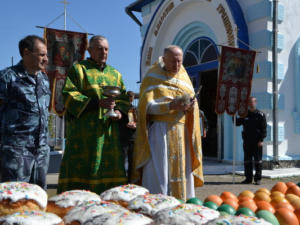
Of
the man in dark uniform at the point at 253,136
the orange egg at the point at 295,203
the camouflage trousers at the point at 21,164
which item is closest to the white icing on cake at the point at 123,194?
the camouflage trousers at the point at 21,164

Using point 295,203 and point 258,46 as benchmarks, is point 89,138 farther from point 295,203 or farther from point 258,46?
point 258,46

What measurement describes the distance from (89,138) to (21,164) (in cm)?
93

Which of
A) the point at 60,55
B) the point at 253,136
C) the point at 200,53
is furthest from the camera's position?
the point at 200,53

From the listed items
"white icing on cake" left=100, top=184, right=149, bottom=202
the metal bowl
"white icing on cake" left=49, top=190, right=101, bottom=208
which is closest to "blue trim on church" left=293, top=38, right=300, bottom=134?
the metal bowl

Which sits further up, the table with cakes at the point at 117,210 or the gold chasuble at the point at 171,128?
the gold chasuble at the point at 171,128

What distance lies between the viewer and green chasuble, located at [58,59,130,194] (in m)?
3.28

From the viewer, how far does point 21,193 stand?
183 cm

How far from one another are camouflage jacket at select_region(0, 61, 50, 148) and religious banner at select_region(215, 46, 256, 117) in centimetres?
550

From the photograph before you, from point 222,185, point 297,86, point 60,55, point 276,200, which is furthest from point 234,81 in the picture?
point 276,200

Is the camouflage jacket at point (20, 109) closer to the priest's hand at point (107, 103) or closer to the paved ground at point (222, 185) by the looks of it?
the priest's hand at point (107, 103)

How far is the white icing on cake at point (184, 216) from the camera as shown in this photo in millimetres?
1497

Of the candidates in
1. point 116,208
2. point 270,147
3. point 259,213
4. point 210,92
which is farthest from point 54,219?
point 210,92

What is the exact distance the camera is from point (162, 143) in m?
3.60

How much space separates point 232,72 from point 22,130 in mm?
5995
